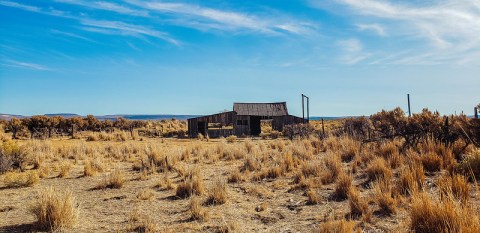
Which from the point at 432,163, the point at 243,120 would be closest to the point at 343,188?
the point at 432,163

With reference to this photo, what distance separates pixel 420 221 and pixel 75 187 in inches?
355

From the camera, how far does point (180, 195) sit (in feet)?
28.6

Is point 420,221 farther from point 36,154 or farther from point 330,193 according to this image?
point 36,154

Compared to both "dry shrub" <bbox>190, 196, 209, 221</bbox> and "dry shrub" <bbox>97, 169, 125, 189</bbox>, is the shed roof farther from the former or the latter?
"dry shrub" <bbox>190, 196, 209, 221</bbox>

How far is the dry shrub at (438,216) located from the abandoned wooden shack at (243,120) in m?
34.3

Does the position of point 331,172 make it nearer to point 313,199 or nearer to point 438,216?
point 313,199

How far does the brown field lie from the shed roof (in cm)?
2914

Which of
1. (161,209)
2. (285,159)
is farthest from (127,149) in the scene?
(161,209)

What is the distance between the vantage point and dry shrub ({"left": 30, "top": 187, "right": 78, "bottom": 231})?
19.9 feet

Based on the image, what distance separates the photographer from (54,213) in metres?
6.12

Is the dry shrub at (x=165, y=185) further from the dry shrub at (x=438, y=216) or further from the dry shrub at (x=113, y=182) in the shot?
the dry shrub at (x=438, y=216)

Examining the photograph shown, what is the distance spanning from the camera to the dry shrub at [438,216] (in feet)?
13.2

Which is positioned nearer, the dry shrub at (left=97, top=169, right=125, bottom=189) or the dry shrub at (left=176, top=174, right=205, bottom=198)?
the dry shrub at (left=176, top=174, right=205, bottom=198)

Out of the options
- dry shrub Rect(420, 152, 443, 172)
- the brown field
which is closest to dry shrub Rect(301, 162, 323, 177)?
the brown field
